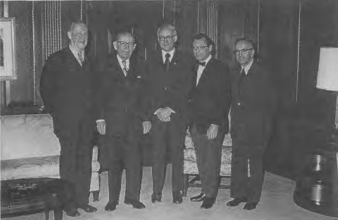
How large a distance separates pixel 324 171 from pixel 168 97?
60.7 inches

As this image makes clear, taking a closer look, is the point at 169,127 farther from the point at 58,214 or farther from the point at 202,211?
the point at 58,214

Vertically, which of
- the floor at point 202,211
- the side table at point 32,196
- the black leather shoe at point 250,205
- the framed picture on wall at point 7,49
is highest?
the framed picture on wall at point 7,49

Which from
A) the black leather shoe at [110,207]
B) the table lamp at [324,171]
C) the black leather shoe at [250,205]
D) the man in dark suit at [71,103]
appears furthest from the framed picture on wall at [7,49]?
the table lamp at [324,171]

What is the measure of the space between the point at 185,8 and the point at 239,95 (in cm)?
200

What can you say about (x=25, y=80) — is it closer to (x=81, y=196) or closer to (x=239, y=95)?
(x=81, y=196)

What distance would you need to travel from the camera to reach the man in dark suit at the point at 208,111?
4.84m

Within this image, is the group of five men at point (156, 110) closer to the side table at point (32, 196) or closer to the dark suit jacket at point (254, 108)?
the dark suit jacket at point (254, 108)

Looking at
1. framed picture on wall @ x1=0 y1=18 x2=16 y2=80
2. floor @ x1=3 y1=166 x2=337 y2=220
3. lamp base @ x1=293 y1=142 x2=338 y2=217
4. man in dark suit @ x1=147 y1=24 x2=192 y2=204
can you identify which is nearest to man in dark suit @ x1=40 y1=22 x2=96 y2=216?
floor @ x1=3 y1=166 x2=337 y2=220

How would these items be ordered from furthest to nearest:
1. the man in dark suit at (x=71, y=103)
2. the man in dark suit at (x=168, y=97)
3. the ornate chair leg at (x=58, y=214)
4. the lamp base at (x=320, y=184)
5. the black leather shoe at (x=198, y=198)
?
1. the black leather shoe at (x=198, y=198)
2. the man in dark suit at (x=168, y=97)
3. the man in dark suit at (x=71, y=103)
4. the lamp base at (x=320, y=184)
5. the ornate chair leg at (x=58, y=214)

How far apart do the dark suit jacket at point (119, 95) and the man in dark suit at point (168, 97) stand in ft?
0.41

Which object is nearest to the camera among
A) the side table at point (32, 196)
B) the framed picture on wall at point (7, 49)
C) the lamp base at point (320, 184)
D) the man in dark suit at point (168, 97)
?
the side table at point (32, 196)

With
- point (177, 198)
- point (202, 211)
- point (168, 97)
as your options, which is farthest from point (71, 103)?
point (202, 211)

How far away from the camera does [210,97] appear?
488 cm

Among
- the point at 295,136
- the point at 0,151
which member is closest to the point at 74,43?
the point at 0,151
